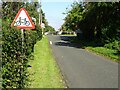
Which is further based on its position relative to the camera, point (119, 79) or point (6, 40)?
point (119, 79)

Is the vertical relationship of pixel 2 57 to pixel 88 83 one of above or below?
above

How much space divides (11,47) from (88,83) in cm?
328

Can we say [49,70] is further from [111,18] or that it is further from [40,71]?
[111,18]

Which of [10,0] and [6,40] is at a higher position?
[10,0]

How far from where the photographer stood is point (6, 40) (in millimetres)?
12281

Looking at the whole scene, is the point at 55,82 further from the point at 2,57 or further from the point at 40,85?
the point at 2,57

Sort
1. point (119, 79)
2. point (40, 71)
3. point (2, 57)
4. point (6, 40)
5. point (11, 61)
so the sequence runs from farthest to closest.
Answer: point (40, 71) → point (119, 79) → point (6, 40) → point (2, 57) → point (11, 61)

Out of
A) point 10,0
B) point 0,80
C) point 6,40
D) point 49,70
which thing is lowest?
point 49,70

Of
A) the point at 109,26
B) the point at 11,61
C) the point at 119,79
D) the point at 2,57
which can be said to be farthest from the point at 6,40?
the point at 109,26

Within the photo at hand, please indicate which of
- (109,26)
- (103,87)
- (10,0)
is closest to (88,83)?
(103,87)

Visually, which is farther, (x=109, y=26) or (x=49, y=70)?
(x=109, y=26)

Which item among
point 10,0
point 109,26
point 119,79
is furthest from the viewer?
point 109,26

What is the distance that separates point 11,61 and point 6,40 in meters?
2.57

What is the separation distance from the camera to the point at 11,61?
32.4ft
